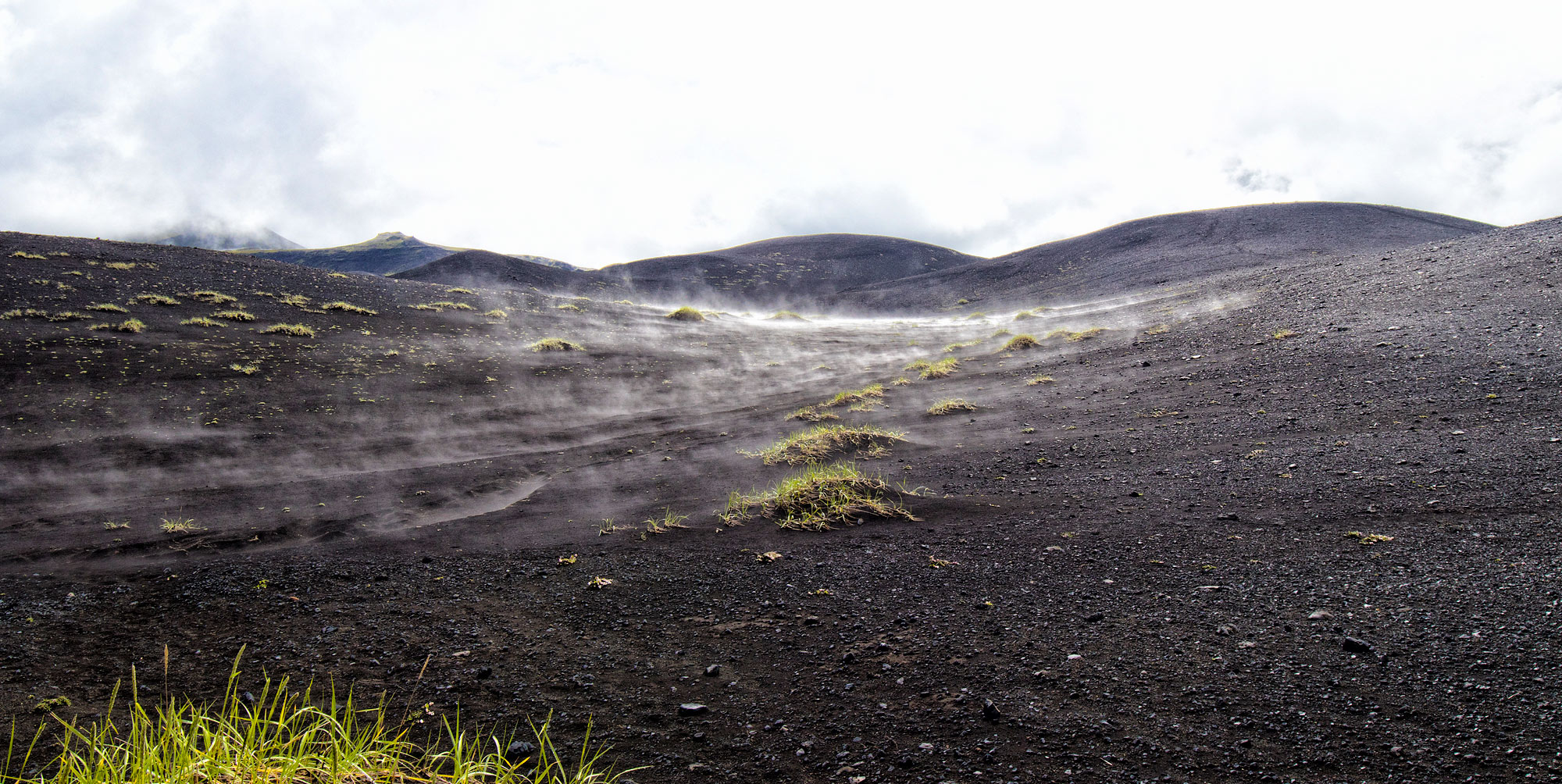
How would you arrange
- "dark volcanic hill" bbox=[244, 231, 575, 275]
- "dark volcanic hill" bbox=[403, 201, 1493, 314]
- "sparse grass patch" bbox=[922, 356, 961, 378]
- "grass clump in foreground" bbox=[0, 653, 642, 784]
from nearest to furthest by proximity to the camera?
"grass clump in foreground" bbox=[0, 653, 642, 784]
"sparse grass patch" bbox=[922, 356, 961, 378]
"dark volcanic hill" bbox=[403, 201, 1493, 314]
"dark volcanic hill" bbox=[244, 231, 575, 275]

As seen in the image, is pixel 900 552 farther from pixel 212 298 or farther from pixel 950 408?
pixel 212 298

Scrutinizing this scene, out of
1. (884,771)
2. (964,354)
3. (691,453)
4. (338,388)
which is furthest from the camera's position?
(964,354)

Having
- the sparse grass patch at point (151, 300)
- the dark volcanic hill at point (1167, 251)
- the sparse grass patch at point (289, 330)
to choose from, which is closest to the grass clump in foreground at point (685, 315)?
the sparse grass patch at point (289, 330)

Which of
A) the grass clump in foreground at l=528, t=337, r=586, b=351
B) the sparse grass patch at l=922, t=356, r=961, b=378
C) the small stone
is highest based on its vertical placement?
the grass clump in foreground at l=528, t=337, r=586, b=351

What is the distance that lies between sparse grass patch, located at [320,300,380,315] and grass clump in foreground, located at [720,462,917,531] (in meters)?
19.0

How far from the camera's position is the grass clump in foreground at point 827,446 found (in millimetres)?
9148

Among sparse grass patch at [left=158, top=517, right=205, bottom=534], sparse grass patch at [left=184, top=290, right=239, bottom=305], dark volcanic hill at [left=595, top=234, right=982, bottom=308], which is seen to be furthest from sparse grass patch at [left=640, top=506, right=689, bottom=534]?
dark volcanic hill at [left=595, top=234, right=982, bottom=308]

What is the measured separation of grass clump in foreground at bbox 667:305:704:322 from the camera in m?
27.0

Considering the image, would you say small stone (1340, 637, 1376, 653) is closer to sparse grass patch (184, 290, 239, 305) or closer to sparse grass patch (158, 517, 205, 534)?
sparse grass patch (158, 517, 205, 534)

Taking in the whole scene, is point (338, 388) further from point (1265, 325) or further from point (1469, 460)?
point (1265, 325)

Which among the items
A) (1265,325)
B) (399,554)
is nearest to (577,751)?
(399,554)

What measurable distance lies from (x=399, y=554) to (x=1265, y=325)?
16387 millimetres

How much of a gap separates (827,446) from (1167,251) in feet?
145

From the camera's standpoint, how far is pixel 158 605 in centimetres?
482
